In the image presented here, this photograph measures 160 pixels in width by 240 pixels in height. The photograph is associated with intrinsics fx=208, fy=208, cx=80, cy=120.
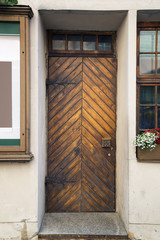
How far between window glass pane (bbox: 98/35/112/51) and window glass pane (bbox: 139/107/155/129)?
136cm

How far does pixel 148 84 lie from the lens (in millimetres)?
3596

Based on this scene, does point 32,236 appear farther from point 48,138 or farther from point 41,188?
point 48,138

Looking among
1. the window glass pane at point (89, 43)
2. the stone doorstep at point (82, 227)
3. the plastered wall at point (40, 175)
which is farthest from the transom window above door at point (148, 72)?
the stone doorstep at point (82, 227)

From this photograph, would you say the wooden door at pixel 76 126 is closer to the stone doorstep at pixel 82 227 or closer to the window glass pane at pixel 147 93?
the stone doorstep at pixel 82 227

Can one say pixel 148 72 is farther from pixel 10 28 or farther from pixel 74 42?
pixel 10 28

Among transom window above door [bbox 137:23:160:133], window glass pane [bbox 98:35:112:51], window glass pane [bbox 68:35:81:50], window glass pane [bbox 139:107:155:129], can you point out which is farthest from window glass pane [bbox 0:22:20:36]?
window glass pane [bbox 139:107:155:129]

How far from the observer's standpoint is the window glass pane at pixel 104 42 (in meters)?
3.96

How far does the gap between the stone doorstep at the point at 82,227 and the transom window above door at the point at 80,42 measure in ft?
9.92

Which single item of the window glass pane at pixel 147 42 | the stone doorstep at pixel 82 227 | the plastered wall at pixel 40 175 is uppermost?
the window glass pane at pixel 147 42

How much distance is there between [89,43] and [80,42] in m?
0.17

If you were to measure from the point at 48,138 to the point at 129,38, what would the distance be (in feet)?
7.30

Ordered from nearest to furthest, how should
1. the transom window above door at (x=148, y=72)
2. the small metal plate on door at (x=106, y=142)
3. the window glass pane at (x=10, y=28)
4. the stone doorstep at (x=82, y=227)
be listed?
the window glass pane at (x=10, y=28), the stone doorstep at (x=82, y=227), the transom window above door at (x=148, y=72), the small metal plate on door at (x=106, y=142)

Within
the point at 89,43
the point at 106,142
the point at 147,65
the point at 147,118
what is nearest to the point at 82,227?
the point at 106,142

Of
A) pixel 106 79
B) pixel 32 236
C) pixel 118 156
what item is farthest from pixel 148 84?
pixel 32 236
